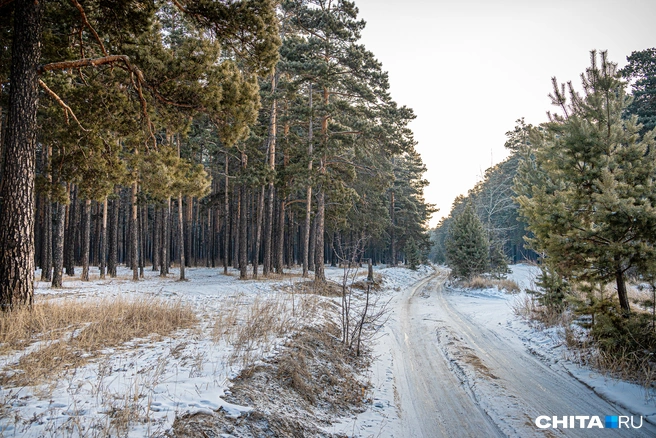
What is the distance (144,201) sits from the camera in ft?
74.8

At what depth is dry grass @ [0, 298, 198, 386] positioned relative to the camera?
13.9 feet

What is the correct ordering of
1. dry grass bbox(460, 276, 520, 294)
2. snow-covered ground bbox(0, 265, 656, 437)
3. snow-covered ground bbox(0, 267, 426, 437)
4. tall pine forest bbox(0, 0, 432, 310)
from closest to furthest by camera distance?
1. snow-covered ground bbox(0, 267, 426, 437)
2. snow-covered ground bbox(0, 265, 656, 437)
3. tall pine forest bbox(0, 0, 432, 310)
4. dry grass bbox(460, 276, 520, 294)

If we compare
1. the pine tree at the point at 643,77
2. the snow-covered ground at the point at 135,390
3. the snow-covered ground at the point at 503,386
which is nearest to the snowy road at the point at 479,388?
the snow-covered ground at the point at 503,386

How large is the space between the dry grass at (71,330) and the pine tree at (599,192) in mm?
8030

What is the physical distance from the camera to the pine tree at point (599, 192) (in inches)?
242

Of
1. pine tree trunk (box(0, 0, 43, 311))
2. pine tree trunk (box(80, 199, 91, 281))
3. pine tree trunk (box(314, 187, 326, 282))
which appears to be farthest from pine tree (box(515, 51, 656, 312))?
pine tree trunk (box(80, 199, 91, 281))

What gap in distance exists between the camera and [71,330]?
240 inches

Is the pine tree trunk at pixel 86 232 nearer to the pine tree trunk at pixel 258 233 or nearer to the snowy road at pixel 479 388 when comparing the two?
the pine tree trunk at pixel 258 233

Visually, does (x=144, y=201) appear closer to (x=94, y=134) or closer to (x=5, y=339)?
(x=94, y=134)

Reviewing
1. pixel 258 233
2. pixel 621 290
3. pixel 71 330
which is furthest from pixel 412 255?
pixel 71 330

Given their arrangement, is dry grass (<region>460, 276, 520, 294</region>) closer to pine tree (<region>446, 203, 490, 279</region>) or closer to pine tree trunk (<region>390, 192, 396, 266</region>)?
pine tree (<region>446, 203, 490, 279</region>)

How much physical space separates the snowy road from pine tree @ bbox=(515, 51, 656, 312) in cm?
222

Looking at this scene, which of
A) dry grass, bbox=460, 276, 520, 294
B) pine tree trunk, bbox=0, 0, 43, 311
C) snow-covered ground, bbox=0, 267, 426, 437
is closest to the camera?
snow-covered ground, bbox=0, 267, 426, 437

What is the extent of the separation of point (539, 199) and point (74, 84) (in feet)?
41.5
